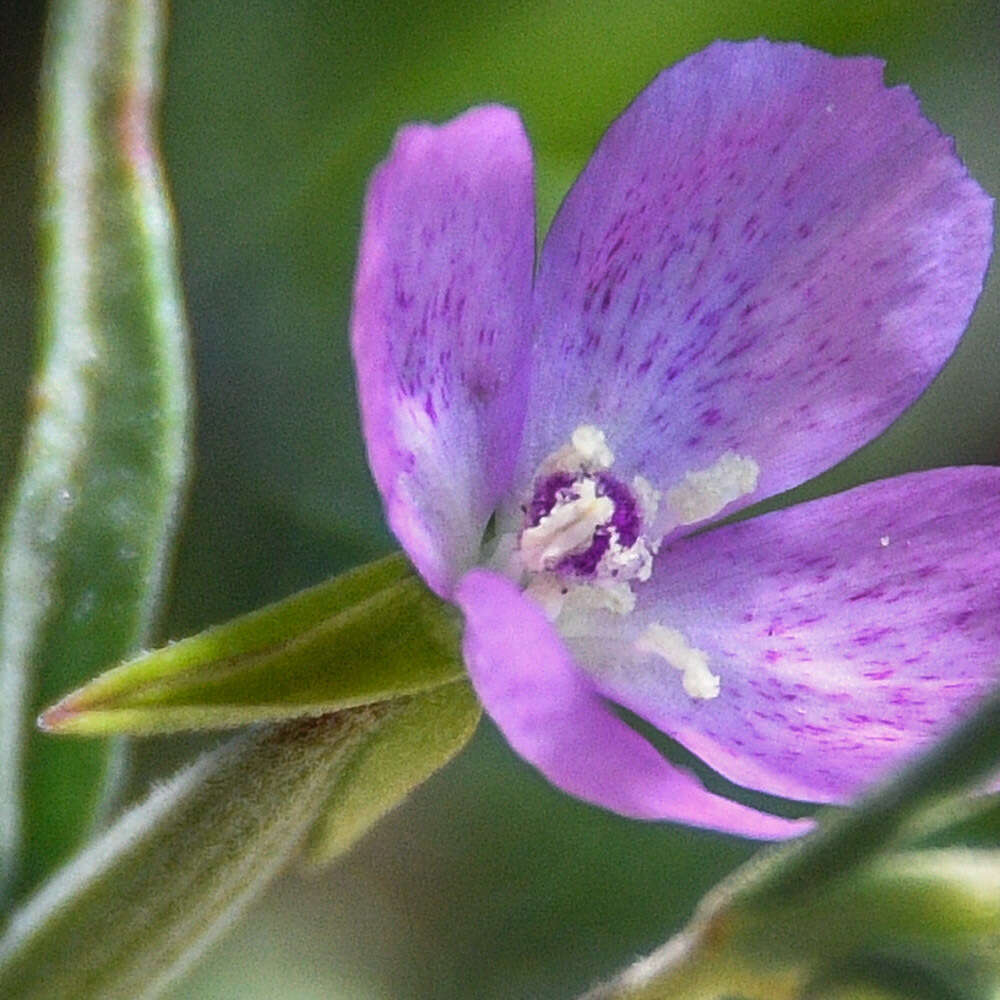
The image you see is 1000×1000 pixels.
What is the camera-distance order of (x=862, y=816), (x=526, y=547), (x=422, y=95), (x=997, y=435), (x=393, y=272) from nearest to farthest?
1. (x=862, y=816)
2. (x=393, y=272)
3. (x=526, y=547)
4. (x=422, y=95)
5. (x=997, y=435)

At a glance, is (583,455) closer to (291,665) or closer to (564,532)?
(564,532)

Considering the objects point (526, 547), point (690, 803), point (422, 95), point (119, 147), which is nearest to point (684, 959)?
point (690, 803)

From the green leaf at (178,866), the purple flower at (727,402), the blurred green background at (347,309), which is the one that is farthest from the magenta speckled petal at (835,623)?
the blurred green background at (347,309)

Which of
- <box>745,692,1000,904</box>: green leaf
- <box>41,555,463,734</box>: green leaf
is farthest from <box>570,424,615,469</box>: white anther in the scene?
<box>745,692,1000,904</box>: green leaf

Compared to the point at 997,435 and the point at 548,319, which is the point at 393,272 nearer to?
the point at 548,319

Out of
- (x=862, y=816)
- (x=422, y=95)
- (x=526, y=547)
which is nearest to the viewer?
(x=862, y=816)

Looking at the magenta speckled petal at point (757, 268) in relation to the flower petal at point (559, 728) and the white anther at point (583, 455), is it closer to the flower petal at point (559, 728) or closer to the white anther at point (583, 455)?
the white anther at point (583, 455)
